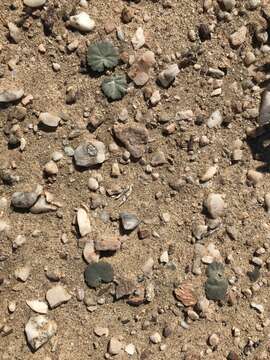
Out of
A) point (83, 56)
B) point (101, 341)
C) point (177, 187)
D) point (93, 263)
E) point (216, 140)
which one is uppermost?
point (83, 56)

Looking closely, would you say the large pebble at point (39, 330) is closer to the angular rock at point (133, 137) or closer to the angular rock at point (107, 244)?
the angular rock at point (107, 244)

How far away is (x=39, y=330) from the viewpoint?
2.96 metres

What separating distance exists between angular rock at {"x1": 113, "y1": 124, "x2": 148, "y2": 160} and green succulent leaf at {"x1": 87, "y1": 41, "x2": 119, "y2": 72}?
341 millimetres

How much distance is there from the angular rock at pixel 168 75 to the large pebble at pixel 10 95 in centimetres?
79

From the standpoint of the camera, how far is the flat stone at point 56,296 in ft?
9.78

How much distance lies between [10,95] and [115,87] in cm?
57

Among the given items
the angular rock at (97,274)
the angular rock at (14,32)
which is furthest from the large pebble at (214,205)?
the angular rock at (14,32)

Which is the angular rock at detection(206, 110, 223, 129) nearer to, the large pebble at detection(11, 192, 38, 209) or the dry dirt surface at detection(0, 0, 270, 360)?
the dry dirt surface at detection(0, 0, 270, 360)

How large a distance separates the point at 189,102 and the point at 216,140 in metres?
0.27

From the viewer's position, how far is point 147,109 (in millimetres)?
3152

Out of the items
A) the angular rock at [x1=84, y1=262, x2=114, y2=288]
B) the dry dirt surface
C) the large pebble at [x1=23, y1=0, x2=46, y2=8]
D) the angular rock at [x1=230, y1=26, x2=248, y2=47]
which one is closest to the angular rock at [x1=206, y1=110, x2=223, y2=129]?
the dry dirt surface

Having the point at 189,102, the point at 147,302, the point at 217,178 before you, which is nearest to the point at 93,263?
the point at 147,302

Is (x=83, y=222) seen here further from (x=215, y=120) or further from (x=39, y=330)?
(x=215, y=120)

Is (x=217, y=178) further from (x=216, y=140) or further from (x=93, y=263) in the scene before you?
(x=93, y=263)
